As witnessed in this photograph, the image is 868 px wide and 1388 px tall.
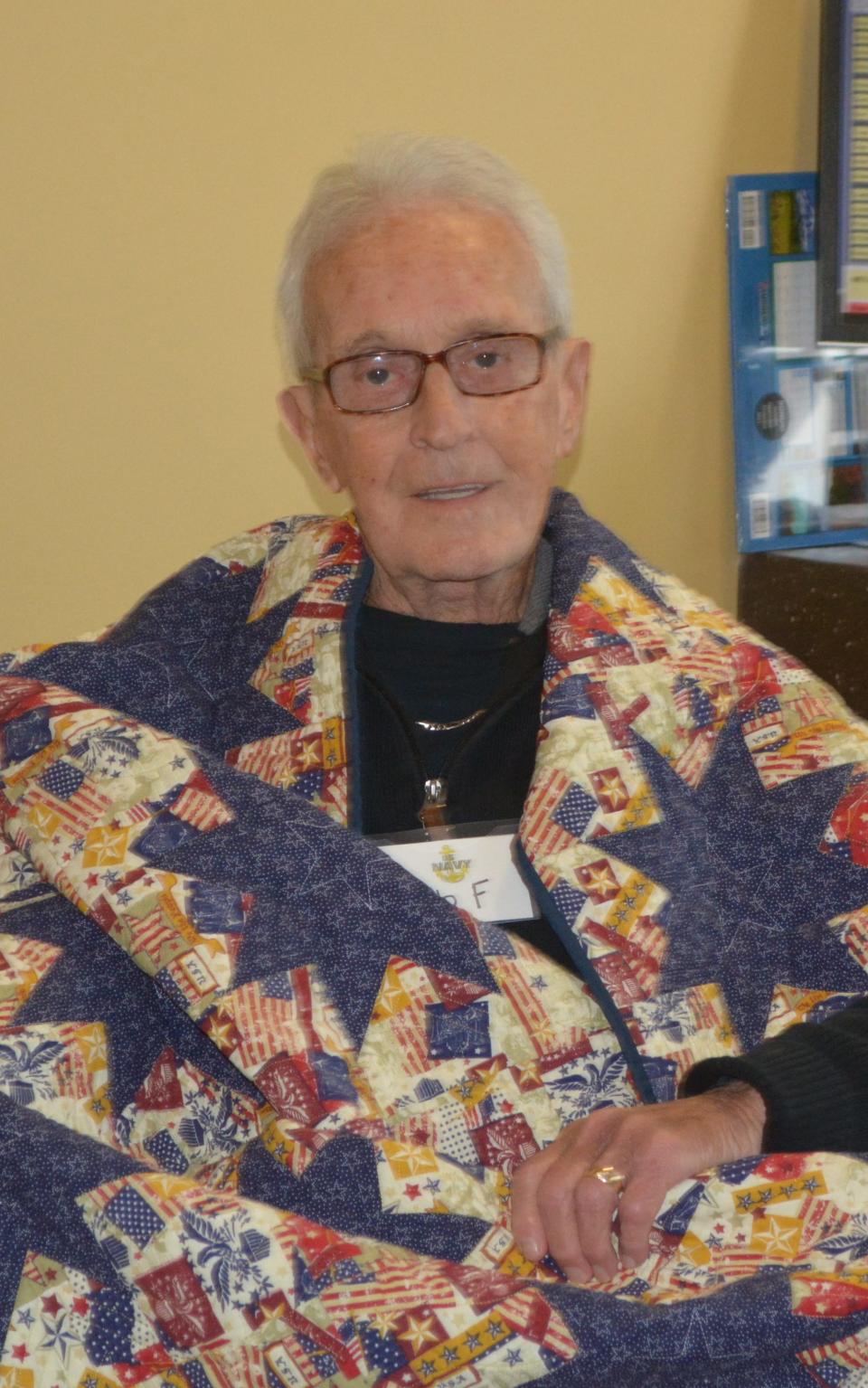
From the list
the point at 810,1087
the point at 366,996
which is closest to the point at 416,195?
the point at 366,996

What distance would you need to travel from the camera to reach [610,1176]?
1186mm

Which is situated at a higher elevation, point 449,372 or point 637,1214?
point 449,372

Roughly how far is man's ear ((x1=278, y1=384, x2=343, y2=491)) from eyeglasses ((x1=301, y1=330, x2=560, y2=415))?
0.27 feet

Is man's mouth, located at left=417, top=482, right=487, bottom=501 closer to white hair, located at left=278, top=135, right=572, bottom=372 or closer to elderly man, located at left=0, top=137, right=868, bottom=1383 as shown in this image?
elderly man, located at left=0, top=137, right=868, bottom=1383

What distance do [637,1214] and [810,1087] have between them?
0.58 ft

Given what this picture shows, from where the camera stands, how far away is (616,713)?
4.92 ft

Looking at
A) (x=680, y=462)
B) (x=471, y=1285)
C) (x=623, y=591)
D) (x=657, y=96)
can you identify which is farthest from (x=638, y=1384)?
(x=657, y=96)

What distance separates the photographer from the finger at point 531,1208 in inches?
47.0

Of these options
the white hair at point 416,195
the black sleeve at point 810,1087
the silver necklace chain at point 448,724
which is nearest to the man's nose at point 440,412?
the white hair at point 416,195

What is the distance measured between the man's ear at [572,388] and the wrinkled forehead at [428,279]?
0.08 metres

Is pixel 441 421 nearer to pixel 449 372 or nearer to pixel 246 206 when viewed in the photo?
pixel 449 372

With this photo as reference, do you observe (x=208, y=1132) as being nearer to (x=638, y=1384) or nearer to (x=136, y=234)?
(x=638, y=1384)

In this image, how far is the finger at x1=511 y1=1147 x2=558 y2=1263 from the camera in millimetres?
1194

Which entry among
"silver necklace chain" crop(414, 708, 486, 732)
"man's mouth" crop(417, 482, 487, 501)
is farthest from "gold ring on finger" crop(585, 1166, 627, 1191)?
"man's mouth" crop(417, 482, 487, 501)
